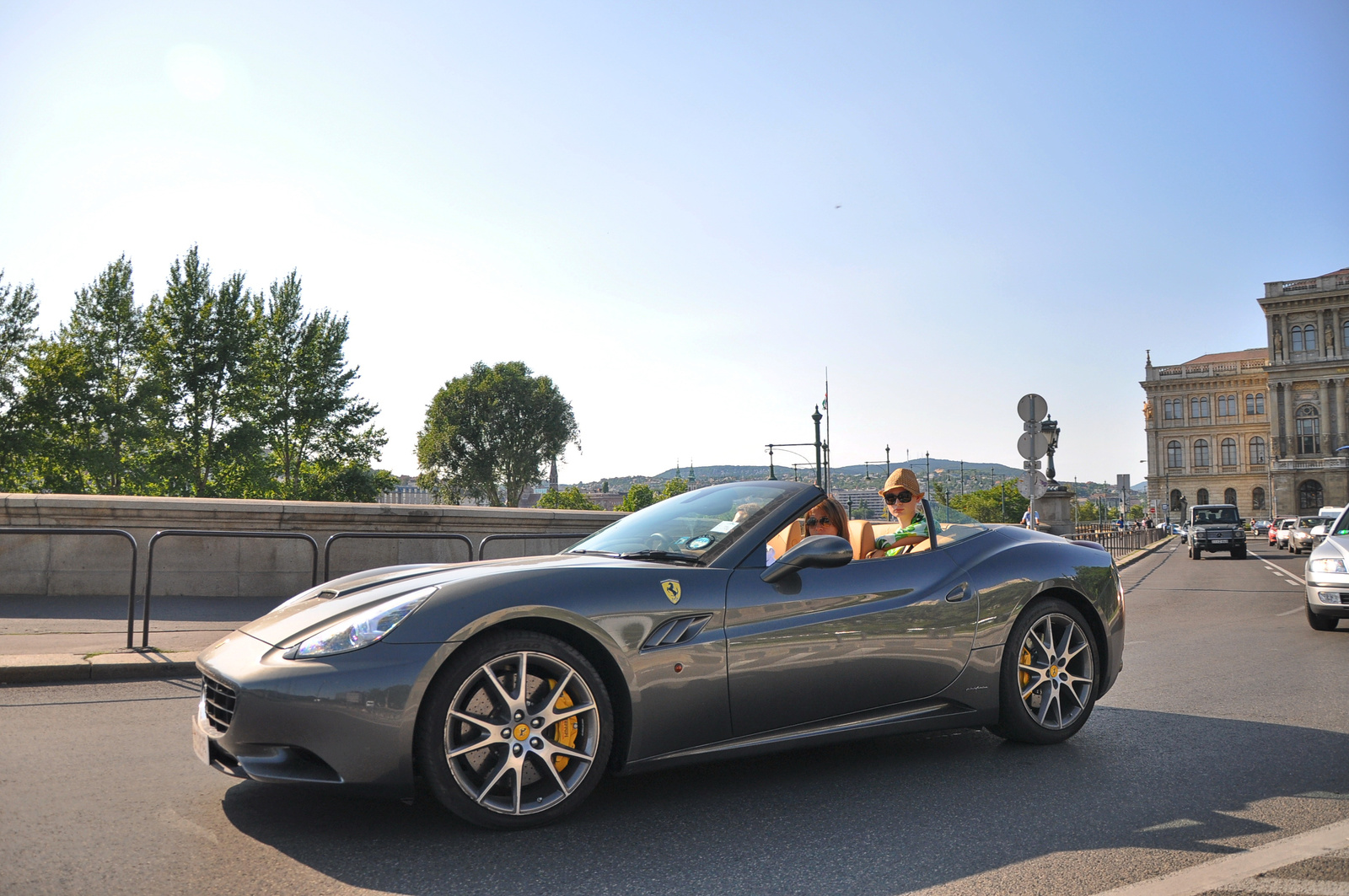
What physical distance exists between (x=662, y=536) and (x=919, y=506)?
1447mm

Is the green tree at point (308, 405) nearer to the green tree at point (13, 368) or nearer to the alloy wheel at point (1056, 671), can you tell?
the green tree at point (13, 368)

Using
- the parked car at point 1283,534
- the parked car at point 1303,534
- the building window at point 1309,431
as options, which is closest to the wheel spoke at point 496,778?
the parked car at point 1303,534

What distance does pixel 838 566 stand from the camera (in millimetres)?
4133

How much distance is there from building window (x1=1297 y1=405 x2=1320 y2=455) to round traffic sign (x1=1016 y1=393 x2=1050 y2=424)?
98580 mm

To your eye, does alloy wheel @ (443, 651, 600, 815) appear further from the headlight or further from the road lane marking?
the road lane marking

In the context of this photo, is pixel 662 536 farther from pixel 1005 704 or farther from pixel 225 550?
pixel 225 550

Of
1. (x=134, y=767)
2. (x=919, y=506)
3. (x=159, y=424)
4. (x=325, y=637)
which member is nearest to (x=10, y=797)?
(x=134, y=767)

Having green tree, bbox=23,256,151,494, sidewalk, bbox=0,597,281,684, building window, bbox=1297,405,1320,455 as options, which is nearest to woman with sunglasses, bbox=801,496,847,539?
sidewalk, bbox=0,597,281,684

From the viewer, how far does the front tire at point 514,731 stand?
3.38 meters

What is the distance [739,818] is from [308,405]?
1886 inches

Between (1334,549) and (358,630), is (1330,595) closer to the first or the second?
(1334,549)

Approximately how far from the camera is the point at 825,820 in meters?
3.71

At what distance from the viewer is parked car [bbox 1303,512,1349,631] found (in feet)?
33.0

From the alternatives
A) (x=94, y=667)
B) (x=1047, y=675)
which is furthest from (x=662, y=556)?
(x=94, y=667)
